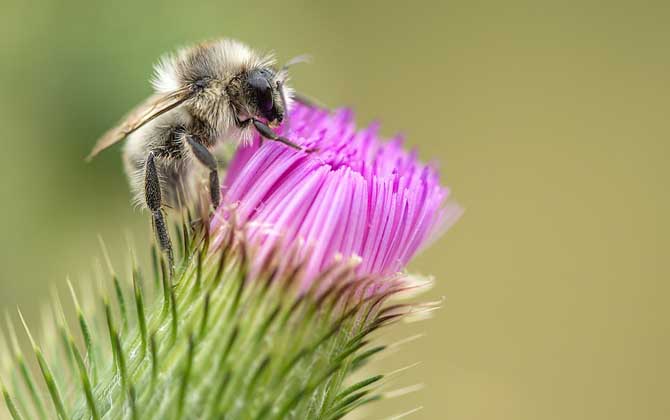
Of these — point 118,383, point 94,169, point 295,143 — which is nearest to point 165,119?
point 295,143

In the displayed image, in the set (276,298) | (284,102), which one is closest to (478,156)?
(284,102)

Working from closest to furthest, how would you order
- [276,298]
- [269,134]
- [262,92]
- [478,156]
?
[276,298]
[269,134]
[262,92]
[478,156]

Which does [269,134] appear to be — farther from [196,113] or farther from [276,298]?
[276,298]

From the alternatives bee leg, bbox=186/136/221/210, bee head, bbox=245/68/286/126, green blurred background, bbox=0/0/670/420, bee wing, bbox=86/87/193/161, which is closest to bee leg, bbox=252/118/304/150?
bee head, bbox=245/68/286/126

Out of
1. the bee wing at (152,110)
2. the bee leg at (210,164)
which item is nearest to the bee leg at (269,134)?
the bee leg at (210,164)

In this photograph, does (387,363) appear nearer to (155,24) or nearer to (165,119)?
(155,24)

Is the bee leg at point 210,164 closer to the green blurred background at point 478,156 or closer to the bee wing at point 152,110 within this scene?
the bee wing at point 152,110
